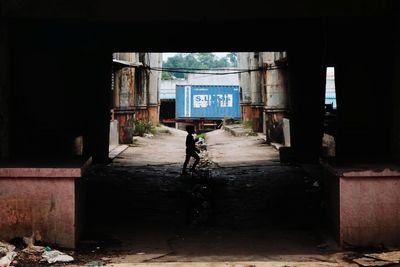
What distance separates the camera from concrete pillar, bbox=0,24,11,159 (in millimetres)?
7992

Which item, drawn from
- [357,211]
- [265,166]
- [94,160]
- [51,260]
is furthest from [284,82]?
[51,260]

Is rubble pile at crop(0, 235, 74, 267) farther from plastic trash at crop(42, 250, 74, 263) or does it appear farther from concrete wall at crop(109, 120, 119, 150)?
concrete wall at crop(109, 120, 119, 150)

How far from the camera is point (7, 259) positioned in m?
6.31

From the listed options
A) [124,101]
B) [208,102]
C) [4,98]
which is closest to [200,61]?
[208,102]

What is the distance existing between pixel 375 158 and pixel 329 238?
158 cm

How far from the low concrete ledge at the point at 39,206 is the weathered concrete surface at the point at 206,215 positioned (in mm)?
571

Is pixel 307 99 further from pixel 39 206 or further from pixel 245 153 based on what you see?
pixel 39 206

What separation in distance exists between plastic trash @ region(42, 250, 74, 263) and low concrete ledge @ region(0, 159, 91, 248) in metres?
0.33

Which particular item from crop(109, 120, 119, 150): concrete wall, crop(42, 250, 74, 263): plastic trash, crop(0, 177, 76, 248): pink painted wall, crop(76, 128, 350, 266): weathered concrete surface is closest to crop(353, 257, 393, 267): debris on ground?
crop(76, 128, 350, 266): weathered concrete surface

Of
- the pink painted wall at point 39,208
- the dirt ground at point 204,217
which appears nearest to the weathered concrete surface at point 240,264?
the dirt ground at point 204,217

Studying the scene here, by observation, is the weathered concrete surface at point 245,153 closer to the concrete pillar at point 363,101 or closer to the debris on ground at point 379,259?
the concrete pillar at point 363,101

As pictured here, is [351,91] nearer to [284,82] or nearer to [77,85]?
[77,85]

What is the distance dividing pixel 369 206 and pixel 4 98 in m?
5.45

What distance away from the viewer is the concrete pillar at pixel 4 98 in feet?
26.2
